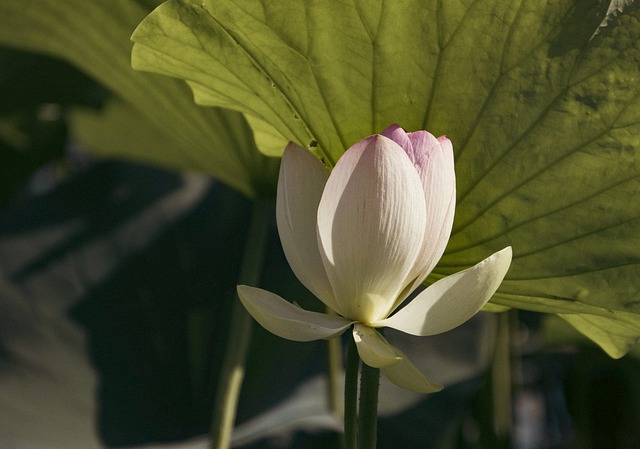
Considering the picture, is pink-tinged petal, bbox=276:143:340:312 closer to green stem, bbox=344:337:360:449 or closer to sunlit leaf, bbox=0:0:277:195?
green stem, bbox=344:337:360:449

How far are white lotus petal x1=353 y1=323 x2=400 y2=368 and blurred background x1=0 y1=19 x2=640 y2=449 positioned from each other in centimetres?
41

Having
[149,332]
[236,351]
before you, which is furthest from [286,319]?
[149,332]


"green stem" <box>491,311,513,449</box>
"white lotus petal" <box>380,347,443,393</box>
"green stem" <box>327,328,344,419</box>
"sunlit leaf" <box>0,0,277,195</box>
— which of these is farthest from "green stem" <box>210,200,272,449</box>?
"green stem" <box>491,311,513,449</box>

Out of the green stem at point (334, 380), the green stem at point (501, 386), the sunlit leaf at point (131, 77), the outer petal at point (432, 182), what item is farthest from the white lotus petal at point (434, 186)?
the green stem at point (501, 386)

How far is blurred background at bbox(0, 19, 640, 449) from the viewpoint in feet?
2.59

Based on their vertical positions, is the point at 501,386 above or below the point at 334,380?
below

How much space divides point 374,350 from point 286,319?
1.4 inches

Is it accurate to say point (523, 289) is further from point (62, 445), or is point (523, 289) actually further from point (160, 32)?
point (62, 445)

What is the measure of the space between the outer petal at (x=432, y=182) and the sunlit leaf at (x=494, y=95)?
0.12 feet

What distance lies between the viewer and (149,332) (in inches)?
33.8

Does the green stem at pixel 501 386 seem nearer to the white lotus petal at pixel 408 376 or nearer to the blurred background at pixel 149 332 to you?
the blurred background at pixel 149 332

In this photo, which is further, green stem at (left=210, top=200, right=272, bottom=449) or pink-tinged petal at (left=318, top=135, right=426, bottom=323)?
green stem at (left=210, top=200, right=272, bottom=449)

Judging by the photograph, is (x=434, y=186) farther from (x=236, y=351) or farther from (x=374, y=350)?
(x=236, y=351)

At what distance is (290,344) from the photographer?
0.86 meters
